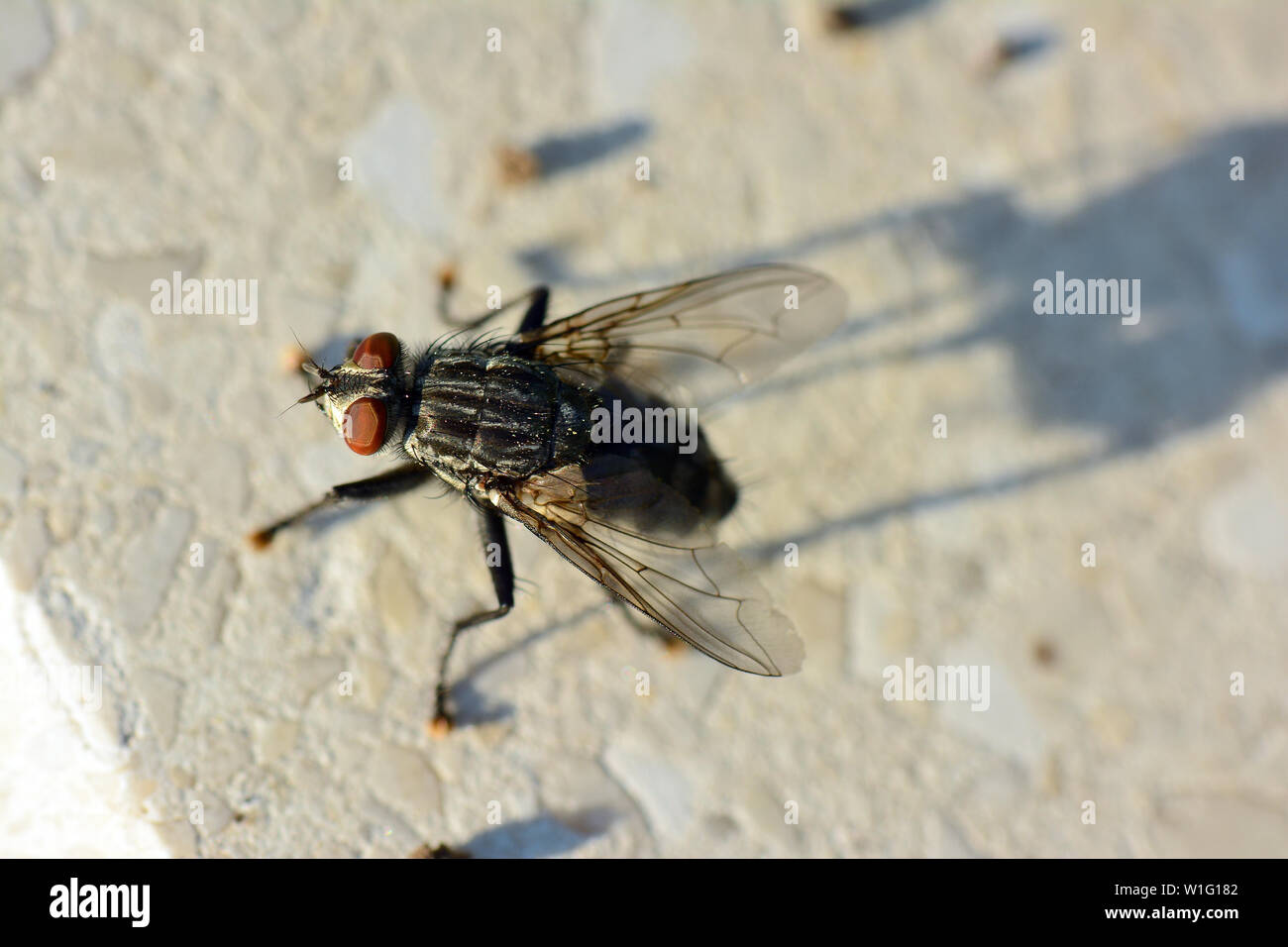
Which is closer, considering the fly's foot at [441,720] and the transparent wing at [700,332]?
the transparent wing at [700,332]

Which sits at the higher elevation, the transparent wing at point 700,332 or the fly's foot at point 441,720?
the transparent wing at point 700,332

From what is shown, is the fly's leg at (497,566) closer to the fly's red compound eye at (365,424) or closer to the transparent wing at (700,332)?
the fly's red compound eye at (365,424)

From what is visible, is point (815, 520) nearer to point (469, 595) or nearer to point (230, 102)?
point (469, 595)

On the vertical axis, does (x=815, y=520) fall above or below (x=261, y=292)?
below

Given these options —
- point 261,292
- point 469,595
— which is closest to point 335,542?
point 469,595

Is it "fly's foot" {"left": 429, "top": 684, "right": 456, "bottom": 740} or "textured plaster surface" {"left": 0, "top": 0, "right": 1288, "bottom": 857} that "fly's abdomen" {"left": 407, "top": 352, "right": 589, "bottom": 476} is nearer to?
"textured plaster surface" {"left": 0, "top": 0, "right": 1288, "bottom": 857}

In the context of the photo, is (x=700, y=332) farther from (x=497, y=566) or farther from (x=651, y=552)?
(x=497, y=566)

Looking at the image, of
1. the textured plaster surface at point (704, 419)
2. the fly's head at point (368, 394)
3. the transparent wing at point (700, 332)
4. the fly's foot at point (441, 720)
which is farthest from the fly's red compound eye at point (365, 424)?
the fly's foot at point (441, 720)
